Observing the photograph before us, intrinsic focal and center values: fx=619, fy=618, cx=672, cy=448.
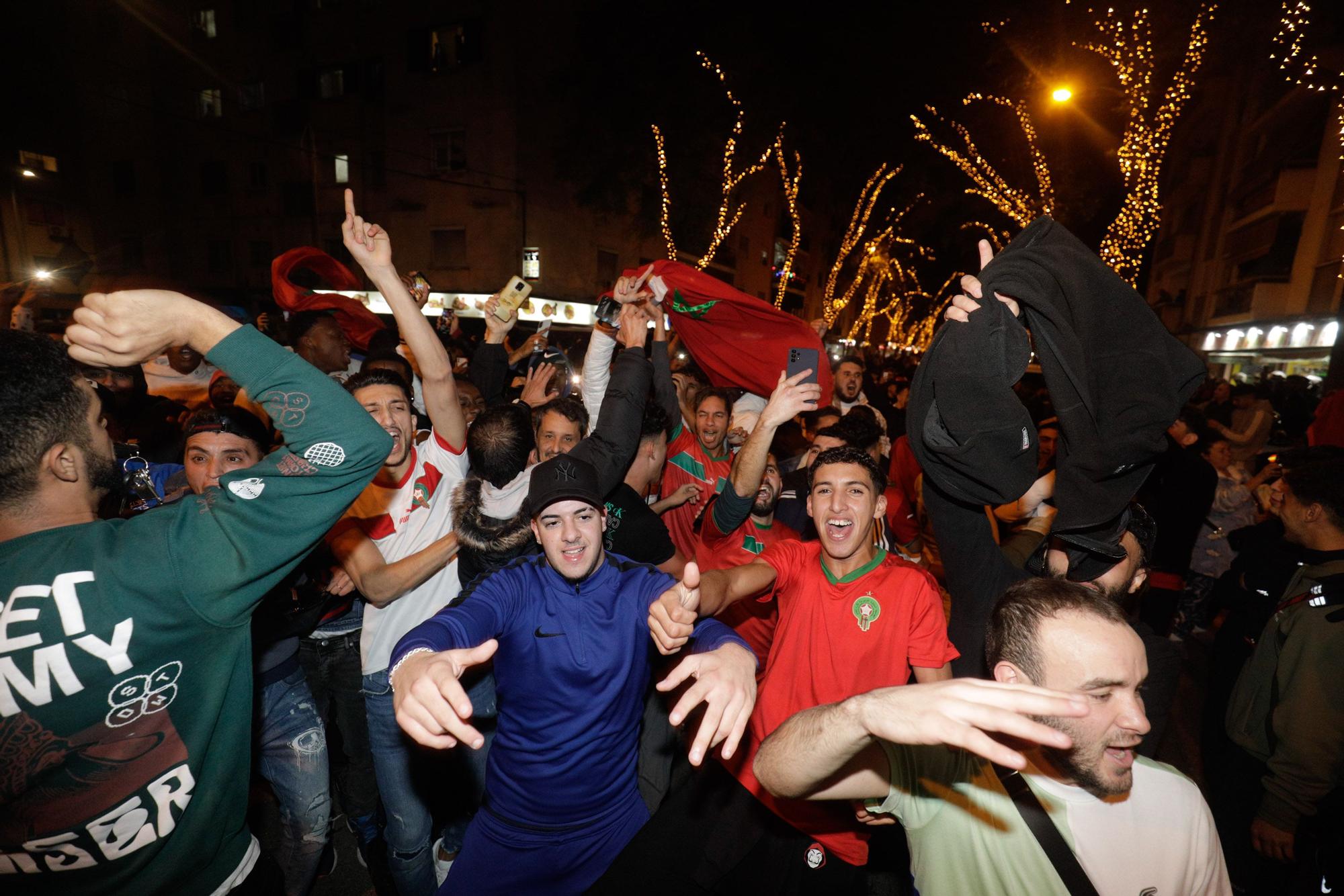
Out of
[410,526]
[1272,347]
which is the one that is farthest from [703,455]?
[1272,347]

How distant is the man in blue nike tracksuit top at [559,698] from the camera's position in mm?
2502

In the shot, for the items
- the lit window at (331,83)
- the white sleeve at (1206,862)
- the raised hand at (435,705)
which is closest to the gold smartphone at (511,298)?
the raised hand at (435,705)

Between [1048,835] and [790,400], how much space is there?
2124mm

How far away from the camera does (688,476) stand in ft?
16.9

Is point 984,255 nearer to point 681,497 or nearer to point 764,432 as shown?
point 764,432

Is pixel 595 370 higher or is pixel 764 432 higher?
pixel 595 370

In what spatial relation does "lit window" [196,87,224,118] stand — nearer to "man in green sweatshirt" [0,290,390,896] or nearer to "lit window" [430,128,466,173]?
"lit window" [430,128,466,173]

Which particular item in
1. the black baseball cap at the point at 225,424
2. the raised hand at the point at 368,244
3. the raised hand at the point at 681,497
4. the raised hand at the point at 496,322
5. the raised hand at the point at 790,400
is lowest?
the raised hand at the point at 681,497

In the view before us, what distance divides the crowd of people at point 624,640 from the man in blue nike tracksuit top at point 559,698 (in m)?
0.01

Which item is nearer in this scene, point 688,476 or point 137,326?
point 137,326

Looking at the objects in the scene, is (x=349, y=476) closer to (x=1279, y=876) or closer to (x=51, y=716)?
(x=51, y=716)

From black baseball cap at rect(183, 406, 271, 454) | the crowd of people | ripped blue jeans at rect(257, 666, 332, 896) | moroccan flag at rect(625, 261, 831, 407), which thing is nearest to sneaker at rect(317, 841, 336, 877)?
the crowd of people

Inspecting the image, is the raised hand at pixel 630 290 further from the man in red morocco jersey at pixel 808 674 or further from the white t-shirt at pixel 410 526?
the man in red morocco jersey at pixel 808 674

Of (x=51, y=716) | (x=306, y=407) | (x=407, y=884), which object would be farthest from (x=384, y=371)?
(x=407, y=884)
